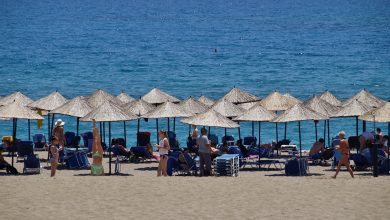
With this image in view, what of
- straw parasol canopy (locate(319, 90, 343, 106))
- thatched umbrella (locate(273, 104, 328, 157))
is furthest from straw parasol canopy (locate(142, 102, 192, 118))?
straw parasol canopy (locate(319, 90, 343, 106))

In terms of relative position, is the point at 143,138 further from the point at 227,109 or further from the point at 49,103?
the point at 49,103

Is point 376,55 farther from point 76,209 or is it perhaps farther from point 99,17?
point 76,209

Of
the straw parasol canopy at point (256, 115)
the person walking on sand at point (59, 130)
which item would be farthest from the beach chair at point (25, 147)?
the straw parasol canopy at point (256, 115)

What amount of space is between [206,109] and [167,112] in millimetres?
1546

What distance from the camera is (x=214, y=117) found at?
2647 cm

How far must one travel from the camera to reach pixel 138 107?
3000cm

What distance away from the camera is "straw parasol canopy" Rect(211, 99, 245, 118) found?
1131 inches

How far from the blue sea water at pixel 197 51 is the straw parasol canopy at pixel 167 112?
17533 mm

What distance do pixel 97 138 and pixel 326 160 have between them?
6.75m

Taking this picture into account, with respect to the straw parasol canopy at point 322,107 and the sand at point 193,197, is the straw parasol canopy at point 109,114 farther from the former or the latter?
the straw parasol canopy at point 322,107

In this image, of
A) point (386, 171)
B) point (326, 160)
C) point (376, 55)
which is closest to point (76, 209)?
point (386, 171)

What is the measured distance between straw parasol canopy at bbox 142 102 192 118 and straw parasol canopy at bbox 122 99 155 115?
1.12m

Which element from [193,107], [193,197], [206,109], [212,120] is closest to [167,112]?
[193,107]

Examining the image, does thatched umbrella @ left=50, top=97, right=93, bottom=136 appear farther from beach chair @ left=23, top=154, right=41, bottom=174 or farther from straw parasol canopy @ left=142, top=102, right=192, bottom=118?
beach chair @ left=23, top=154, right=41, bottom=174
